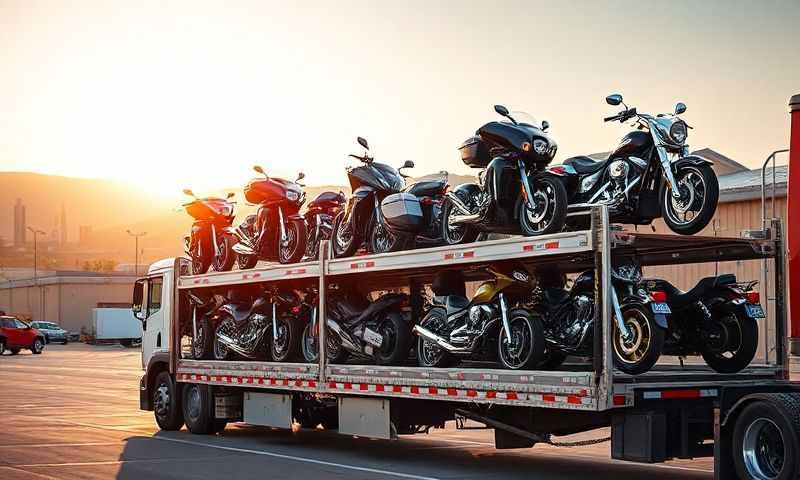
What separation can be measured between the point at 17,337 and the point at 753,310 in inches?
1856

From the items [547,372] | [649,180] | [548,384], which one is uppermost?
[649,180]

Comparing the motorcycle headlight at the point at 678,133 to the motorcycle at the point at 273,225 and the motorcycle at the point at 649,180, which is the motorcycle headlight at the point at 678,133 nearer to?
the motorcycle at the point at 649,180

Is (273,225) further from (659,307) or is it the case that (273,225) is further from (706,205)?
(659,307)

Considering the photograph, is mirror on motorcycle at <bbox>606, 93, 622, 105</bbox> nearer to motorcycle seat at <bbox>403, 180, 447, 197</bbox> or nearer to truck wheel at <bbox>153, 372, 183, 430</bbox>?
motorcycle seat at <bbox>403, 180, 447, 197</bbox>

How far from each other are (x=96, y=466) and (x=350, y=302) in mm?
3669

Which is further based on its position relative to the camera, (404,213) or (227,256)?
(227,256)

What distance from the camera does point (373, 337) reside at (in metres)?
14.3

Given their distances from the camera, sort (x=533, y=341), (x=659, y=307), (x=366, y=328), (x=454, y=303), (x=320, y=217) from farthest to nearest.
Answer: (x=320, y=217)
(x=366, y=328)
(x=454, y=303)
(x=533, y=341)
(x=659, y=307)

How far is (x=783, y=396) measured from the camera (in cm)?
968

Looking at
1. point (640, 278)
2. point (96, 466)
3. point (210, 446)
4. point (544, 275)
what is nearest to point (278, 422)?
point (210, 446)

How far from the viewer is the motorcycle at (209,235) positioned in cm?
1833

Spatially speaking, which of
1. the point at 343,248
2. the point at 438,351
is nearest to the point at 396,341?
the point at 438,351

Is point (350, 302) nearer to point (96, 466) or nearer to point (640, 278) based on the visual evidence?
point (96, 466)

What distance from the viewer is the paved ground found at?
42.6 ft
